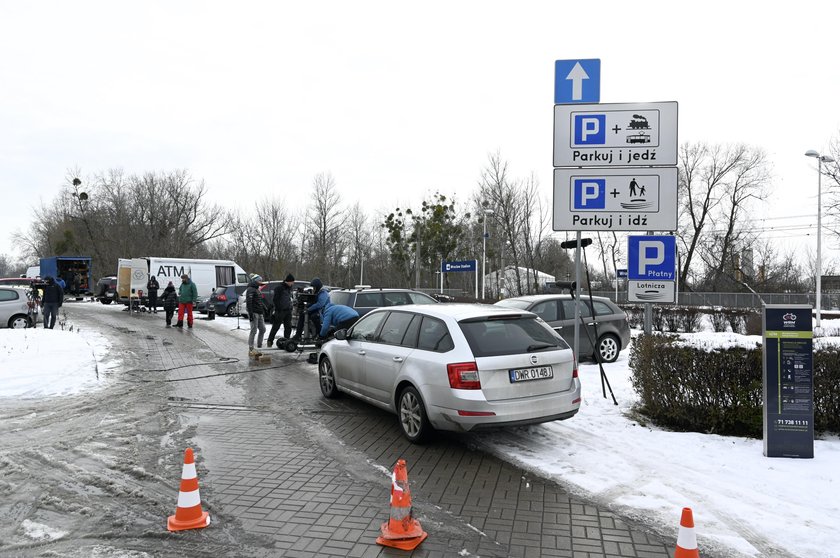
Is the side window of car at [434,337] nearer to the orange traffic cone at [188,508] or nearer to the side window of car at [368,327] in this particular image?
the side window of car at [368,327]

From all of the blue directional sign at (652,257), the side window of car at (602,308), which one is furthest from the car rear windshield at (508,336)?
the side window of car at (602,308)

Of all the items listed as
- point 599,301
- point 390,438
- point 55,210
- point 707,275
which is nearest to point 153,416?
point 390,438

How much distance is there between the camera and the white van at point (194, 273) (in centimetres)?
3059

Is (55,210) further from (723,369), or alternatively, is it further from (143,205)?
(723,369)

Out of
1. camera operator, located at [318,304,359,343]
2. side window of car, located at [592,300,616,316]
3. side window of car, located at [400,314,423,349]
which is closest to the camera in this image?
side window of car, located at [400,314,423,349]

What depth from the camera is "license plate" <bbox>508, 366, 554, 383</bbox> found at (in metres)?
5.80

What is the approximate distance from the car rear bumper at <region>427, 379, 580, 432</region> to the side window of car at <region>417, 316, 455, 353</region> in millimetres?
641

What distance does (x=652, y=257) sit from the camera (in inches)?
331

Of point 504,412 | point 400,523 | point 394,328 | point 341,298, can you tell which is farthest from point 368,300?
point 400,523

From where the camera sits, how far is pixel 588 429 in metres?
6.86

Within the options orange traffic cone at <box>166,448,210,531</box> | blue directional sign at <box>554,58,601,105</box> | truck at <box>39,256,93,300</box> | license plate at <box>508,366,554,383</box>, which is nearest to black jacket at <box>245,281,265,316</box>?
blue directional sign at <box>554,58,601,105</box>

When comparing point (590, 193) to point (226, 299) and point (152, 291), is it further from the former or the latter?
point (152, 291)

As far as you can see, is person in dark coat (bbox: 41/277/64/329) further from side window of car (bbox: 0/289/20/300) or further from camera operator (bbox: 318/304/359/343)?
camera operator (bbox: 318/304/359/343)

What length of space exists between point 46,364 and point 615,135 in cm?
1090
